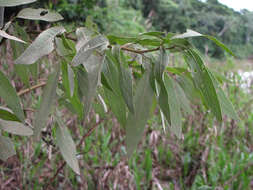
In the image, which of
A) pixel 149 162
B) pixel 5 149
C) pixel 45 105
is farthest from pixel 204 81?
pixel 149 162

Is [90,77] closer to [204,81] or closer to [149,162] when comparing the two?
[204,81]

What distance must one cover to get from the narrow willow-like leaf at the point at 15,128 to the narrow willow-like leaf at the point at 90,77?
111mm

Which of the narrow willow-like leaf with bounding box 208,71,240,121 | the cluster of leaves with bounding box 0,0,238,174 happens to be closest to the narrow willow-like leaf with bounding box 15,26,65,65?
the cluster of leaves with bounding box 0,0,238,174

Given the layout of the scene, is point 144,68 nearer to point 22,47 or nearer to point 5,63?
point 22,47

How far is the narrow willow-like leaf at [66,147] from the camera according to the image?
0.41m

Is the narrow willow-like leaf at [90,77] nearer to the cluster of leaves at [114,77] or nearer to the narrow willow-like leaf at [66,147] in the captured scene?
the cluster of leaves at [114,77]

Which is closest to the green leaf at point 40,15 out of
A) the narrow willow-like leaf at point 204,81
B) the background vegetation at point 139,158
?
the narrow willow-like leaf at point 204,81

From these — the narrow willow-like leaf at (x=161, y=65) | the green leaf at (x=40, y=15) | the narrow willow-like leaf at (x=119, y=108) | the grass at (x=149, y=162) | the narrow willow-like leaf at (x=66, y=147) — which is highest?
the green leaf at (x=40, y=15)

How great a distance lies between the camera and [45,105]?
33 cm

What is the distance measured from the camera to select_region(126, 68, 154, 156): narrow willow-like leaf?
324 mm

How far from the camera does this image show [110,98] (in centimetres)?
41

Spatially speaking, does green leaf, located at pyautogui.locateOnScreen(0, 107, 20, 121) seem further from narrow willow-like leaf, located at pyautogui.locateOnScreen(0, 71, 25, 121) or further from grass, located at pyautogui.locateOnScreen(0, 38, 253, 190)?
grass, located at pyautogui.locateOnScreen(0, 38, 253, 190)

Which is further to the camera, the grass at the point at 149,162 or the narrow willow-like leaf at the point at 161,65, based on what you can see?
the grass at the point at 149,162

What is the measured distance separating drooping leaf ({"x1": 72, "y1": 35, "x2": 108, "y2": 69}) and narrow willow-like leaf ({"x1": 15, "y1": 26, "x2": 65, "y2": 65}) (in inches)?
1.7
